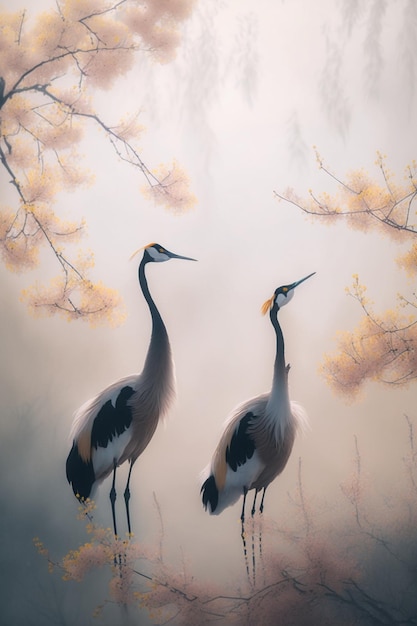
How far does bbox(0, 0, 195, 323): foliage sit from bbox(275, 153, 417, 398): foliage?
0.49 metres

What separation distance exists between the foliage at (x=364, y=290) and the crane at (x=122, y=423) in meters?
0.52

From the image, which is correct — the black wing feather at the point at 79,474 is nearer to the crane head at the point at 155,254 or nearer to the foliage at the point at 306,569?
the foliage at the point at 306,569

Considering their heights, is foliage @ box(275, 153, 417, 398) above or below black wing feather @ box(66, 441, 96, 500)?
above

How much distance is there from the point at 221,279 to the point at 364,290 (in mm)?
461

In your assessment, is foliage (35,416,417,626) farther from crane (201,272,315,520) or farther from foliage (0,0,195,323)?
foliage (0,0,195,323)

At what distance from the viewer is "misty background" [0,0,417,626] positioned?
2.08m

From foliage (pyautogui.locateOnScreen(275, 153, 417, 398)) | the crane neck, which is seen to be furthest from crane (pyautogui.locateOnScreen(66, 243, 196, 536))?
foliage (pyautogui.locateOnScreen(275, 153, 417, 398))

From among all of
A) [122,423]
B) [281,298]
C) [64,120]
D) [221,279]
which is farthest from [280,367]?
[64,120]

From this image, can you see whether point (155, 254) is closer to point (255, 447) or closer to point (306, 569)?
point (255, 447)

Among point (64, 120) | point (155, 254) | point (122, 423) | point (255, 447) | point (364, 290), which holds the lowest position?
point (255, 447)

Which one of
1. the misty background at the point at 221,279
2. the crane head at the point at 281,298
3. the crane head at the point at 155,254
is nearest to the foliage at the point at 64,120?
the misty background at the point at 221,279

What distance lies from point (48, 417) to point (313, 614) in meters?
1.03

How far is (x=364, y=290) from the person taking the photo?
213cm

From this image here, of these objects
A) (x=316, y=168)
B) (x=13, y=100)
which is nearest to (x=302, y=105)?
(x=316, y=168)
